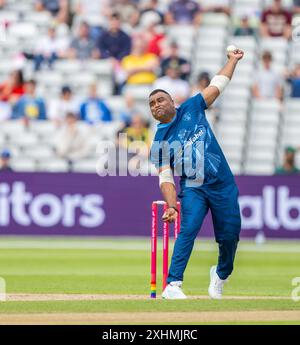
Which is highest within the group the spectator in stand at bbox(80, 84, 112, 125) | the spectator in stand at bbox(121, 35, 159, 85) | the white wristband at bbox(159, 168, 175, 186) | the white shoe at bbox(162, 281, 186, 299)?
the spectator in stand at bbox(121, 35, 159, 85)

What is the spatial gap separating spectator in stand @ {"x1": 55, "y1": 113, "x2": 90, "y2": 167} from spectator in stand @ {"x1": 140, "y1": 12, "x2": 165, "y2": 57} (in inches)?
121

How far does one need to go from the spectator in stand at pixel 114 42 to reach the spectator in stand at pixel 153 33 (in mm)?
460

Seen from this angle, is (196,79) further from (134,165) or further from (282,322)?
(282,322)

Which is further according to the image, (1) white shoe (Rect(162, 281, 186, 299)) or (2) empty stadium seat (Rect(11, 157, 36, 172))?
(2) empty stadium seat (Rect(11, 157, 36, 172))

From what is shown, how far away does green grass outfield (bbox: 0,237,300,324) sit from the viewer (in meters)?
12.0

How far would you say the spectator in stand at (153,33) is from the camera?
27297 millimetres

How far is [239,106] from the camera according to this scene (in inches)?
1045

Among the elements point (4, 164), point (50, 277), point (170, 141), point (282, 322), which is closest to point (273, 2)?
point (4, 164)

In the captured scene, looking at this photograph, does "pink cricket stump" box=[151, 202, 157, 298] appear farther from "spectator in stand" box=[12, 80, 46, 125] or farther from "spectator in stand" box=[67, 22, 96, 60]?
"spectator in stand" box=[67, 22, 96, 60]

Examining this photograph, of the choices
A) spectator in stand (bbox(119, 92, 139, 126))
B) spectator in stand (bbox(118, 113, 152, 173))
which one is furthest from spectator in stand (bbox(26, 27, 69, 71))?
spectator in stand (bbox(118, 113, 152, 173))

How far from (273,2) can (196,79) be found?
2544 mm

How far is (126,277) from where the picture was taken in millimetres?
16812

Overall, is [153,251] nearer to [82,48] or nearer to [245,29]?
[82,48]
